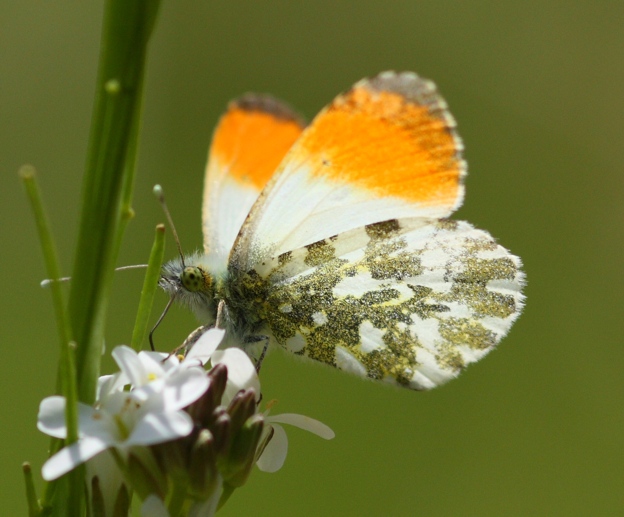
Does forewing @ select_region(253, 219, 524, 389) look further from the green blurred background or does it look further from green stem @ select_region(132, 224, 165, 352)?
the green blurred background

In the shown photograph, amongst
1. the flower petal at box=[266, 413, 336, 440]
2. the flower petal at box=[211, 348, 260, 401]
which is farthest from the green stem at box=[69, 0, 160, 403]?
the flower petal at box=[266, 413, 336, 440]

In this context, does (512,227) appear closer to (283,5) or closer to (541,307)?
(541,307)

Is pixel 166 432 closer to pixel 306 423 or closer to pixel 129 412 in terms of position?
pixel 129 412

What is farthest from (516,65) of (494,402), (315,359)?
(315,359)

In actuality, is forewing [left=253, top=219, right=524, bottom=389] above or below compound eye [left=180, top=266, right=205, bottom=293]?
below

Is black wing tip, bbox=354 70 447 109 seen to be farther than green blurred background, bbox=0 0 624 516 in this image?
No

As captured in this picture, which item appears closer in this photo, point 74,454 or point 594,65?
point 74,454

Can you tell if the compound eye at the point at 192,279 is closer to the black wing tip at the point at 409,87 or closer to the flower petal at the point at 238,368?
the flower petal at the point at 238,368
